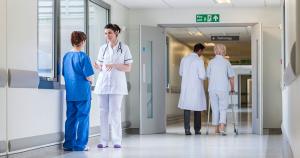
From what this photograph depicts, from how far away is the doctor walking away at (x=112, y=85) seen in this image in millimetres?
7074

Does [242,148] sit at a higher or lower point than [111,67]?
lower

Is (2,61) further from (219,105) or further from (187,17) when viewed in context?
(187,17)

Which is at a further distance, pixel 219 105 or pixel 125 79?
pixel 219 105

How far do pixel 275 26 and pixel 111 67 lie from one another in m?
4.72

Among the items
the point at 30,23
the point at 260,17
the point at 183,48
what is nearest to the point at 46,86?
the point at 30,23

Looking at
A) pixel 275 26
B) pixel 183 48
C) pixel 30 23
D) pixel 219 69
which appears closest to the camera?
pixel 30 23

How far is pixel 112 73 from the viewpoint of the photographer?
714 centimetres

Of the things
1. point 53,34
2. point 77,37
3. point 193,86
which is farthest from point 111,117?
point 193,86

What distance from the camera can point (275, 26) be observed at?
1077 centimetres

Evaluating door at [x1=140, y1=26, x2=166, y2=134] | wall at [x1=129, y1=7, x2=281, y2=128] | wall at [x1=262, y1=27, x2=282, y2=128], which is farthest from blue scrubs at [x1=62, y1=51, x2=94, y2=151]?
wall at [x1=262, y1=27, x2=282, y2=128]

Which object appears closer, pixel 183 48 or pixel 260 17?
pixel 260 17

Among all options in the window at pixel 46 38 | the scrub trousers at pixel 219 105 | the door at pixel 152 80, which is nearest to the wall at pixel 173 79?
the door at pixel 152 80

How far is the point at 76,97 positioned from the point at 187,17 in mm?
4740

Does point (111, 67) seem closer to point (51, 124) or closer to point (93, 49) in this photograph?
point (51, 124)
